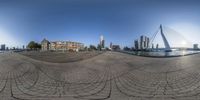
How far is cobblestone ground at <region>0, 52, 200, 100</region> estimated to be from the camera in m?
2.07

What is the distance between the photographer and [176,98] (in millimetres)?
1997

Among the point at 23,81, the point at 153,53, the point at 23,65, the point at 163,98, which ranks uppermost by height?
the point at 153,53

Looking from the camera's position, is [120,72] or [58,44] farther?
[120,72]

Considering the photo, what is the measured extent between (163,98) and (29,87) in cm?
177

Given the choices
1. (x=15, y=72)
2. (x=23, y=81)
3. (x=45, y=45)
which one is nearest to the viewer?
(x=45, y=45)

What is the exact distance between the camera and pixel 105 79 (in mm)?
2373

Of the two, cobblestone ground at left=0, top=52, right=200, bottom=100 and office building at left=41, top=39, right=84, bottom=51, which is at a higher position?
office building at left=41, top=39, right=84, bottom=51

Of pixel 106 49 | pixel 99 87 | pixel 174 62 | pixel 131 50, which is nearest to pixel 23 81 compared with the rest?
pixel 99 87

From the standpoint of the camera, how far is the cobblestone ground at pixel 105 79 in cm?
207

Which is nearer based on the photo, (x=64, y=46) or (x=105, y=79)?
(x=64, y=46)

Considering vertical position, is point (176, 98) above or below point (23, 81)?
below

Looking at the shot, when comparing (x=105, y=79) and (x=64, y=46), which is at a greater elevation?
(x=64, y=46)

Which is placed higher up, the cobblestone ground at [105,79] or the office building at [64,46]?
the office building at [64,46]

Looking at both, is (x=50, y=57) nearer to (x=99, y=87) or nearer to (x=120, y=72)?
(x=99, y=87)
